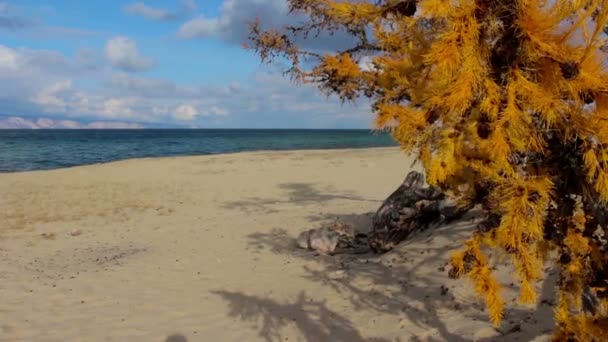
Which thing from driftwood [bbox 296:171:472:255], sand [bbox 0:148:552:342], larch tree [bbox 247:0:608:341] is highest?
larch tree [bbox 247:0:608:341]

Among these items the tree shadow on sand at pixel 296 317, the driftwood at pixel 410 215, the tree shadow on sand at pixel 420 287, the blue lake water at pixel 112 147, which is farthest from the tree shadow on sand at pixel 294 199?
the tree shadow on sand at pixel 296 317

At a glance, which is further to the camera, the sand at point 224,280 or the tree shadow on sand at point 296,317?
the sand at point 224,280

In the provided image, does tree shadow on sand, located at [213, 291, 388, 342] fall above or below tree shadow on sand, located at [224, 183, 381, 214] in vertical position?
below

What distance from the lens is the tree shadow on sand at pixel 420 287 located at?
17.5ft

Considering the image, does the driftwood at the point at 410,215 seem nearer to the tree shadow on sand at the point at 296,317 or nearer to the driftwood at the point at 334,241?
the driftwood at the point at 334,241

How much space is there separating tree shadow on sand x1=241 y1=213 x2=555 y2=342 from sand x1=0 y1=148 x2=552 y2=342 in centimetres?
2

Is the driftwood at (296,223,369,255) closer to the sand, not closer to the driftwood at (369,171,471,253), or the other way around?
the sand

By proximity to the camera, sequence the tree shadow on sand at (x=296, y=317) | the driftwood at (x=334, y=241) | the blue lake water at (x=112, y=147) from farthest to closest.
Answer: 1. the blue lake water at (x=112, y=147)
2. the driftwood at (x=334, y=241)
3. the tree shadow on sand at (x=296, y=317)

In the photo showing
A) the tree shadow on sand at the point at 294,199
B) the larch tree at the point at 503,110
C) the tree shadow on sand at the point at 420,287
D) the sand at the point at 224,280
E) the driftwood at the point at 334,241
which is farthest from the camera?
the tree shadow on sand at the point at 294,199

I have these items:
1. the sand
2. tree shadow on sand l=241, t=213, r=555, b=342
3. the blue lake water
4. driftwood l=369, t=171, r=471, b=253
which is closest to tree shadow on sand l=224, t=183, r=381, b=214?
the sand

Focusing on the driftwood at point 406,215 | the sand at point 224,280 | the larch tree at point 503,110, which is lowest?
the sand at point 224,280

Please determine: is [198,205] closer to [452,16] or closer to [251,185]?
[251,185]

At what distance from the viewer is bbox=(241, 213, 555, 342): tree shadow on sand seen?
5.34 meters

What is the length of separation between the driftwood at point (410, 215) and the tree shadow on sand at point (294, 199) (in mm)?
5103
